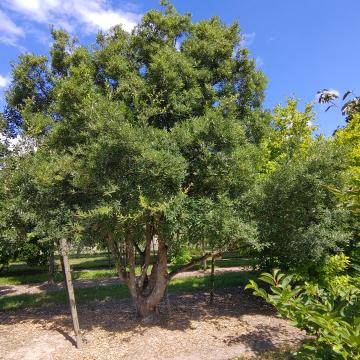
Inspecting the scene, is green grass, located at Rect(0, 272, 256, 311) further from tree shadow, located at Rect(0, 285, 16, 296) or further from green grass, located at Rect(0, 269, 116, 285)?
green grass, located at Rect(0, 269, 116, 285)

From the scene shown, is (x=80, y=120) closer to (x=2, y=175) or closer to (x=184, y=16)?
(x=2, y=175)

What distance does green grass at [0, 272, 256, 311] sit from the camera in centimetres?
1571

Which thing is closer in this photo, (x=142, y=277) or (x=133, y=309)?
(x=142, y=277)

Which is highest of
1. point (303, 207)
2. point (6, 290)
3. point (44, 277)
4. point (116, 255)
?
point (303, 207)

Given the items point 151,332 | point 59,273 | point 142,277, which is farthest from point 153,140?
point 59,273

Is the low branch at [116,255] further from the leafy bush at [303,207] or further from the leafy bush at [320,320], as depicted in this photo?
the leafy bush at [320,320]

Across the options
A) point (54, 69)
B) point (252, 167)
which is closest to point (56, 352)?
point (252, 167)

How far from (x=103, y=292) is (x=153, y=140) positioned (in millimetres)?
10318

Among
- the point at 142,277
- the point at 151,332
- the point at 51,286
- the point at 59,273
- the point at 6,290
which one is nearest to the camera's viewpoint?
the point at 151,332

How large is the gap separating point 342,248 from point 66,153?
9.07 m

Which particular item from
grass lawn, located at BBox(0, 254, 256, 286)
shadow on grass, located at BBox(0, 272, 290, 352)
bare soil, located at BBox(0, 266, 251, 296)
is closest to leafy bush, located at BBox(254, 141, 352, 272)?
shadow on grass, located at BBox(0, 272, 290, 352)

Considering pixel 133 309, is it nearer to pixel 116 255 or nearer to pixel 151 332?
pixel 151 332

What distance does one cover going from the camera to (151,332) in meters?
10.6

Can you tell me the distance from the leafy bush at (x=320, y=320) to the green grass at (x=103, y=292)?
565 inches
